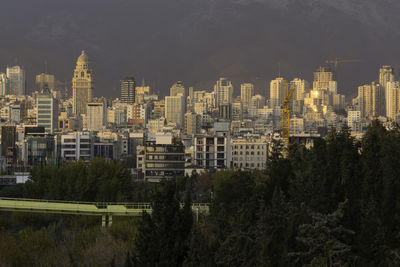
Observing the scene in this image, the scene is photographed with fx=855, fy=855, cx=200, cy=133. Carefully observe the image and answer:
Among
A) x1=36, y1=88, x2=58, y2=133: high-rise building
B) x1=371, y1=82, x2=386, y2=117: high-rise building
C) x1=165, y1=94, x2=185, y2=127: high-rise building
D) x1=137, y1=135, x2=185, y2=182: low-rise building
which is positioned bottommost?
x1=137, y1=135, x2=185, y2=182: low-rise building

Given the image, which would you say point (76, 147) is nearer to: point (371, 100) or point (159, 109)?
point (159, 109)

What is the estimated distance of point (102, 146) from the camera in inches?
3408

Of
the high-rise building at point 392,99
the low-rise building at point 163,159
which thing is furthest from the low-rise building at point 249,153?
the high-rise building at point 392,99

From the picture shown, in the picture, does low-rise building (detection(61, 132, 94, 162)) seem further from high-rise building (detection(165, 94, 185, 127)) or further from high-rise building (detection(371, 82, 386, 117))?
high-rise building (detection(371, 82, 386, 117))

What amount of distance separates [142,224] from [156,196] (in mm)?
682

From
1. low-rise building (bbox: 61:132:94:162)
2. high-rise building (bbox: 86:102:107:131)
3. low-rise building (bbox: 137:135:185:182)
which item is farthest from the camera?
high-rise building (bbox: 86:102:107:131)

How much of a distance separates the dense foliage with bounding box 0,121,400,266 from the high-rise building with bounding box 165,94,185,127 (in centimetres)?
13929

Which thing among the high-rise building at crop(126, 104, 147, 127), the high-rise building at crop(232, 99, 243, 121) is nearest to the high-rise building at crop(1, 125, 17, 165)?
the high-rise building at crop(126, 104, 147, 127)

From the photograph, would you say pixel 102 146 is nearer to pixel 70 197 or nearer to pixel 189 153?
pixel 189 153

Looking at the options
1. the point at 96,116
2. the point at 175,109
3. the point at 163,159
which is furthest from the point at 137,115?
the point at 163,159

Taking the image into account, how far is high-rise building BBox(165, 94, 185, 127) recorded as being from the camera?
16962cm

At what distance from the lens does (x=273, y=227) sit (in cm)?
1911

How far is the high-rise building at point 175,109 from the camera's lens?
16962 centimetres

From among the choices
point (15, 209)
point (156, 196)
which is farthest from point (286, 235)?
point (15, 209)
